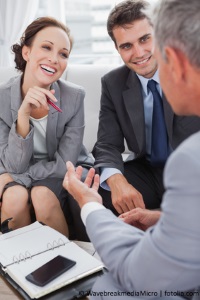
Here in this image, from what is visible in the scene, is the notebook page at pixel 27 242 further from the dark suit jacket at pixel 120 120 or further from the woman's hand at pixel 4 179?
the dark suit jacket at pixel 120 120

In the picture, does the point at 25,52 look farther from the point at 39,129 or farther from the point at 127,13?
the point at 127,13

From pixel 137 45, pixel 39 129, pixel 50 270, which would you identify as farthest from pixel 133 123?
pixel 50 270

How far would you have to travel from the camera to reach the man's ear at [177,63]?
73 cm

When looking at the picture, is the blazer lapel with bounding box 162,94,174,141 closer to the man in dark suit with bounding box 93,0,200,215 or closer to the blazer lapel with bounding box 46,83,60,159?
the man in dark suit with bounding box 93,0,200,215

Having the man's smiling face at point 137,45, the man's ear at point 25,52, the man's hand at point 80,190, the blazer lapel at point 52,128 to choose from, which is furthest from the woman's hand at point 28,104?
the man's hand at point 80,190

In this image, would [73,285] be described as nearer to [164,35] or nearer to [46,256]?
[46,256]

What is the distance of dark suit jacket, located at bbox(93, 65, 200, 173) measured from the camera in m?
1.88

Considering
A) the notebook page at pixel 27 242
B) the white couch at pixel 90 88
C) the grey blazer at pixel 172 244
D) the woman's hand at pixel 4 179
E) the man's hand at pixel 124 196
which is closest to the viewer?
the grey blazer at pixel 172 244

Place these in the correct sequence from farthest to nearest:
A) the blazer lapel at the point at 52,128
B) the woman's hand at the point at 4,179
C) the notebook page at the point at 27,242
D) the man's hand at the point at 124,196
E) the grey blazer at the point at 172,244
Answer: the blazer lapel at the point at 52,128
the woman's hand at the point at 4,179
the man's hand at the point at 124,196
the notebook page at the point at 27,242
the grey blazer at the point at 172,244

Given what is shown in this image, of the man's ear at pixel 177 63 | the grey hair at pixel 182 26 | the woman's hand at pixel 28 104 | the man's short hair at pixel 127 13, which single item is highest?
the man's short hair at pixel 127 13

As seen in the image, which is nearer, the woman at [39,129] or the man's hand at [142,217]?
the man's hand at [142,217]

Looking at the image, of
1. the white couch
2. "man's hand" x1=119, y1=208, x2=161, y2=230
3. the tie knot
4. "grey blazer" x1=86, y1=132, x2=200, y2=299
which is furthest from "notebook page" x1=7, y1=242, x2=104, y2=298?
the white couch

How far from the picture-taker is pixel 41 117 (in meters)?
1.99

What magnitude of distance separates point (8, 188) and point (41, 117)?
0.42m
